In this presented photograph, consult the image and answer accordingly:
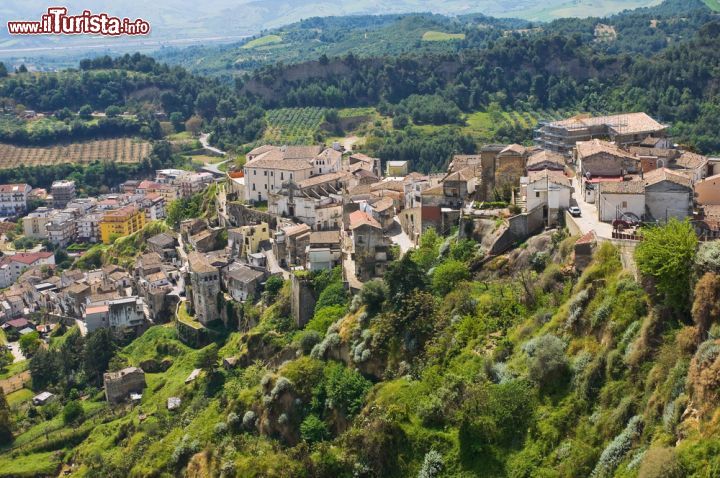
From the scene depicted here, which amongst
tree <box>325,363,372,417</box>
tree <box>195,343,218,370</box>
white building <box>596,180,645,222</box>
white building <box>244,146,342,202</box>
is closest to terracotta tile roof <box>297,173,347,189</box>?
white building <box>244,146,342,202</box>

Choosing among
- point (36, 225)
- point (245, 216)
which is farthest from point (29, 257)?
point (245, 216)

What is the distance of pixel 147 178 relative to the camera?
10162 cm

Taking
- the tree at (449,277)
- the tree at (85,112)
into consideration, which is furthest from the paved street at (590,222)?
the tree at (85,112)

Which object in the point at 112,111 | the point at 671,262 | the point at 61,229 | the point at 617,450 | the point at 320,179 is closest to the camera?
the point at 617,450

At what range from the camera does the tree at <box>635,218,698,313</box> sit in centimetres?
2230

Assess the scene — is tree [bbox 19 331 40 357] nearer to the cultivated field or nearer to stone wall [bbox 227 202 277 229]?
stone wall [bbox 227 202 277 229]

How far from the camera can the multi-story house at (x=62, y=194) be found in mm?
94625

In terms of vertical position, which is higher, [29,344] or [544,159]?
[544,159]

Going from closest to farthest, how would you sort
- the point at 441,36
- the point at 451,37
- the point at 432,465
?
the point at 432,465 < the point at 451,37 < the point at 441,36

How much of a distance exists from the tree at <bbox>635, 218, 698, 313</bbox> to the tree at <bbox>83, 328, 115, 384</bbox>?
3686cm

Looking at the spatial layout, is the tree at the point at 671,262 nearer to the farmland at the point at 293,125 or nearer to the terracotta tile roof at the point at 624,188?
the terracotta tile roof at the point at 624,188

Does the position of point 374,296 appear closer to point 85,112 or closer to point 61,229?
point 61,229

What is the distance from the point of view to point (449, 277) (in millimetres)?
33312

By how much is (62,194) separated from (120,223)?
2100 centimetres
